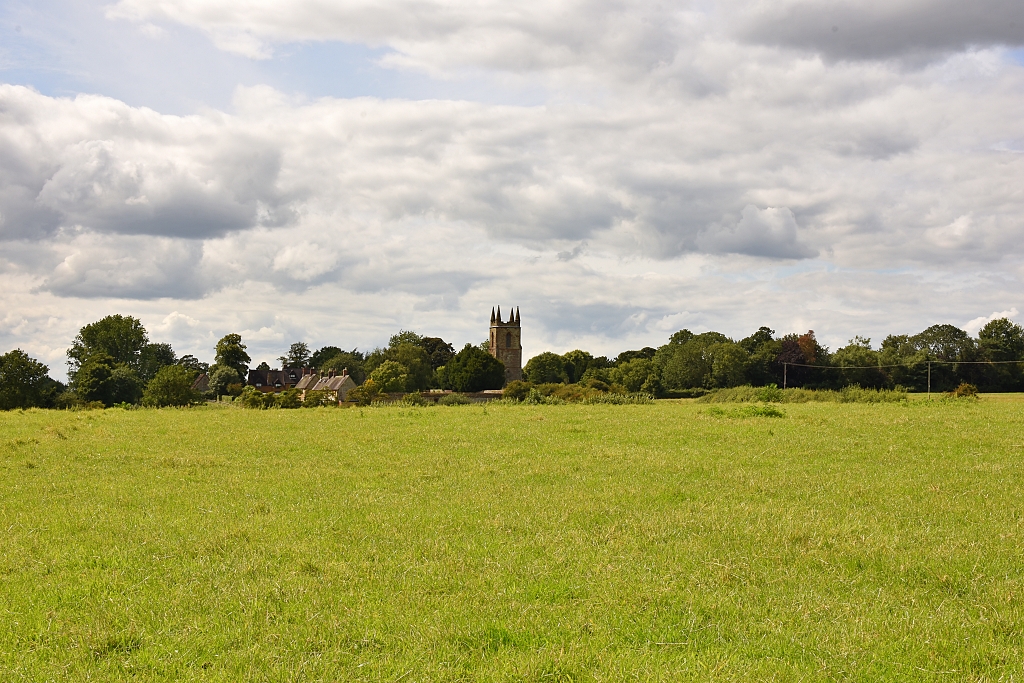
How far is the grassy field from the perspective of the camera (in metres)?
7.17

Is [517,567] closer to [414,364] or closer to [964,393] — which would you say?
[964,393]

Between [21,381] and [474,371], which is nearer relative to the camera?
[21,381]

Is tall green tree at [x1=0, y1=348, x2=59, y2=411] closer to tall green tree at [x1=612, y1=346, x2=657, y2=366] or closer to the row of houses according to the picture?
the row of houses

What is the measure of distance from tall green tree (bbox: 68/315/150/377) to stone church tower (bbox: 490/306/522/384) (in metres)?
64.6

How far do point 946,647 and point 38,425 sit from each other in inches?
1310

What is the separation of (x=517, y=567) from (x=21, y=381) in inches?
3040

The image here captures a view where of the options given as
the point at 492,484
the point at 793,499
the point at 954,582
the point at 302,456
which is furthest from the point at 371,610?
the point at 302,456

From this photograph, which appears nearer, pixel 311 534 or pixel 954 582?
pixel 954 582

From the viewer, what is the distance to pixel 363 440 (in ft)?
83.2

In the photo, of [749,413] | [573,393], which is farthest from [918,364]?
[749,413]

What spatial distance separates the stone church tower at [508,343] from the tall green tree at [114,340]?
64565mm

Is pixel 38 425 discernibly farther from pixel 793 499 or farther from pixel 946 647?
pixel 946 647

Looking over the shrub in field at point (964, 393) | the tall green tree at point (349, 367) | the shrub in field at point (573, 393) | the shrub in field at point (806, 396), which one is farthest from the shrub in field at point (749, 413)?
the tall green tree at point (349, 367)

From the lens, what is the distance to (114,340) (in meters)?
116
